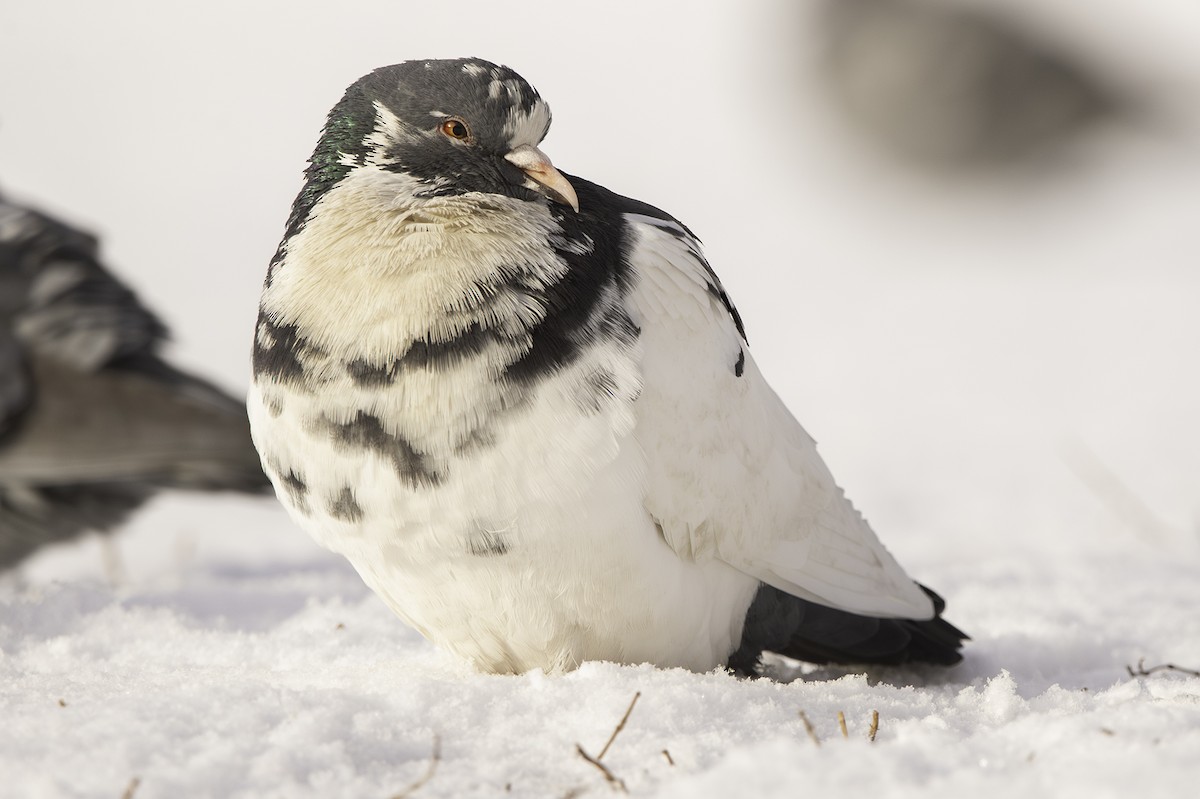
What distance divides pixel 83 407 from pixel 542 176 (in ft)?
8.03

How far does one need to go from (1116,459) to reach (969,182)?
666 centimetres

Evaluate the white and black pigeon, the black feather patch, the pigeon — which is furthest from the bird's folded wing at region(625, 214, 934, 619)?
the pigeon

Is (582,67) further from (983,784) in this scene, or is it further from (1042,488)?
(983,784)

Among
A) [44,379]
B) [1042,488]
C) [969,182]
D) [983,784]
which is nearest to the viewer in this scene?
[983,784]

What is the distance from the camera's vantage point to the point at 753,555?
10.0ft

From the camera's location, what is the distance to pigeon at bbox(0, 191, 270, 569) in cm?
460

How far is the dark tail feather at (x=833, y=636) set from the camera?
3207 mm

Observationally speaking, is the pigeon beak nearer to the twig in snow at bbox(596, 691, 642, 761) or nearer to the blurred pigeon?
the twig in snow at bbox(596, 691, 642, 761)

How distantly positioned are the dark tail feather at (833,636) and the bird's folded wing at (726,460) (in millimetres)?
66

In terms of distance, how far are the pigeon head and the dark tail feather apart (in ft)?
3.52

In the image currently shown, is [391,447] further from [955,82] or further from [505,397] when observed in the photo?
[955,82]

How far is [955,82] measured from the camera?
12.2 metres

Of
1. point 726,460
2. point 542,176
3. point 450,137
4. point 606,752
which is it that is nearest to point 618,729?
point 606,752

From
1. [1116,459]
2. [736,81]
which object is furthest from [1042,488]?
[736,81]
